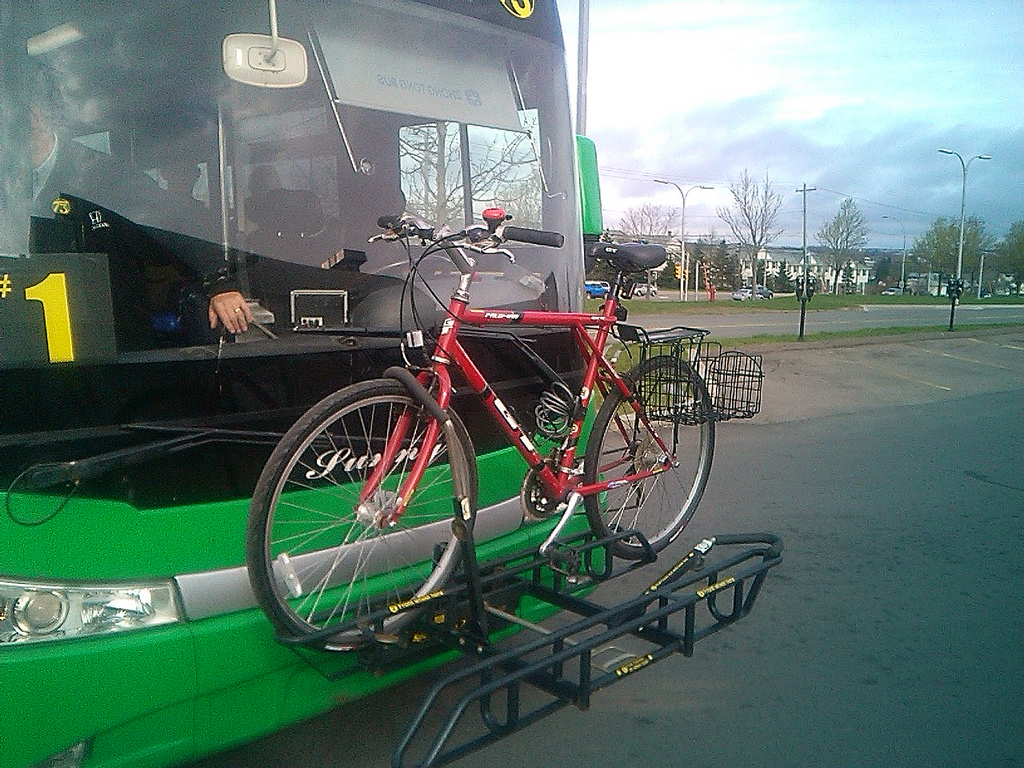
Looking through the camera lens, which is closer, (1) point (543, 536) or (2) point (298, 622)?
(2) point (298, 622)

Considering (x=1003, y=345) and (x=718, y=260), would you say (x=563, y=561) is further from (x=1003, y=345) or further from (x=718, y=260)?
(x=718, y=260)

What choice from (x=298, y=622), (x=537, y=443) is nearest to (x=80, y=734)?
(x=298, y=622)

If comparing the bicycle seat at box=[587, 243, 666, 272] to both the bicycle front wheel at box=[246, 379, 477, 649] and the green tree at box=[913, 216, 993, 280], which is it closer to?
the bicycle front wheel at box=[246, 379, 477, 649]

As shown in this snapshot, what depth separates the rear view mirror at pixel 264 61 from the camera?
8.80ft

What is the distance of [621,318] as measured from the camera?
3973 millimetres

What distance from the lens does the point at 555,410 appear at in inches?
141

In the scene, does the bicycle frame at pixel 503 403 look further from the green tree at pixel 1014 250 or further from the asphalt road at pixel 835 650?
the green tree at pixel 1014 250

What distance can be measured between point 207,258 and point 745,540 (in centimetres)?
255

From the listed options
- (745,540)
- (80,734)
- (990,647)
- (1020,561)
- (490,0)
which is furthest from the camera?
(1020,561)

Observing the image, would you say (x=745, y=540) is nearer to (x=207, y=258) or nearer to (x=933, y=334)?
(x=207, y=258)

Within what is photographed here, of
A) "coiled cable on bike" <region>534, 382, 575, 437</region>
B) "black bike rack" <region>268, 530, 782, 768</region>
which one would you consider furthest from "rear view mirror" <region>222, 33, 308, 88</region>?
"black bike rack" <region>268, 530, 782, 768</region>

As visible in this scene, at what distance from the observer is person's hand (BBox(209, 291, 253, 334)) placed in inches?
101

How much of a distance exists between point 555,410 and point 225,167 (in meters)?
1.58

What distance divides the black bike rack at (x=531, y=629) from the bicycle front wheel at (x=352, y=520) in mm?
118
